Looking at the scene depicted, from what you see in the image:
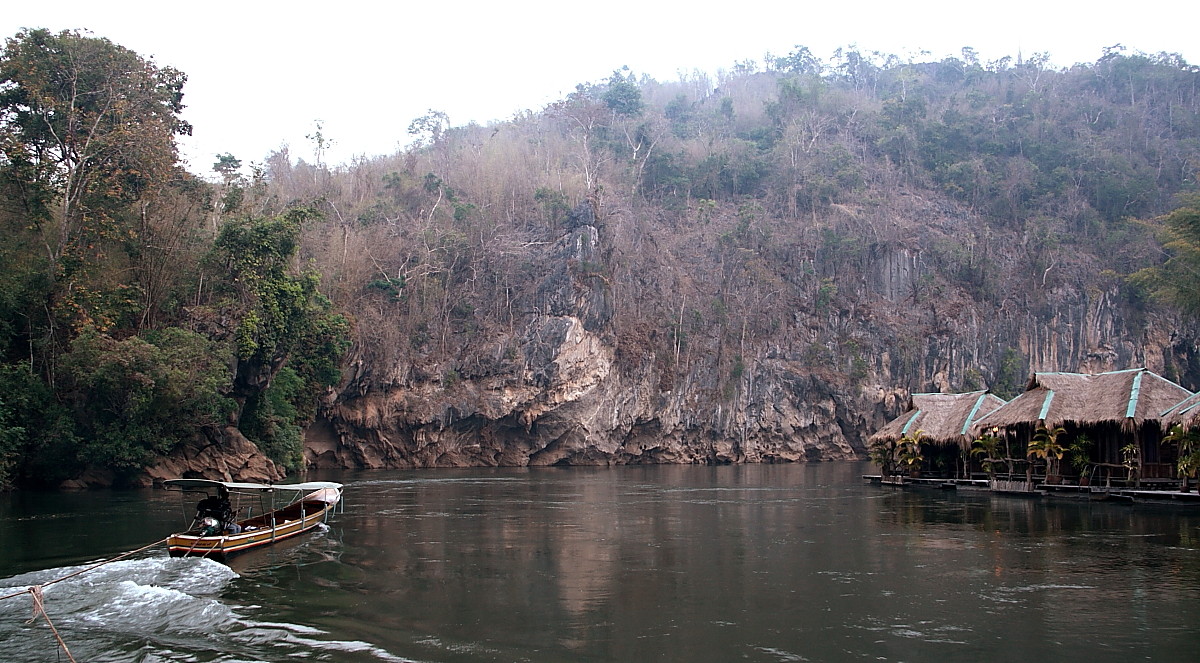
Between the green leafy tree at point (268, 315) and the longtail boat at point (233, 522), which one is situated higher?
the green leafy tree at point (268, 315)

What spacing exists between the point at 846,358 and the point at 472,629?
54.2 meters

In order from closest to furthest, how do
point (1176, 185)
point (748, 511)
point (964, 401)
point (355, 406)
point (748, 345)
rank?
point (748, 511), point (964, 401), point (355, 406), point (748, 345), point (1176, 185)

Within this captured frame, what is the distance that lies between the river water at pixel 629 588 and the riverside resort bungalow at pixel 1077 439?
2.17 m

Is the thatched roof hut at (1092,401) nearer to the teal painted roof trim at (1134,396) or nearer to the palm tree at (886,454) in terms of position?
the teal painted roof trim at (1134,396)

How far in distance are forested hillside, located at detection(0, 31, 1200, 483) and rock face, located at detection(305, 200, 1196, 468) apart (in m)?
0.20

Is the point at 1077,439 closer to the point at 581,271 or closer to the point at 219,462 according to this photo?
the point at 219,462

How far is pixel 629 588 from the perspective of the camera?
13.9 m

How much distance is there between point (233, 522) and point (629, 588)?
30.3 ft

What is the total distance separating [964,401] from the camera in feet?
117

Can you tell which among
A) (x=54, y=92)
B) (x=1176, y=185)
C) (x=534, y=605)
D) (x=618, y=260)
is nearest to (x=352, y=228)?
(x=618, y=260)

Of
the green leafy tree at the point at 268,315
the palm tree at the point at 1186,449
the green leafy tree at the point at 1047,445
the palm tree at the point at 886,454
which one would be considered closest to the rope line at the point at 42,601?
the green leafy tree at the point at 268,315

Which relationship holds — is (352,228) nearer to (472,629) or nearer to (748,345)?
(748,345)

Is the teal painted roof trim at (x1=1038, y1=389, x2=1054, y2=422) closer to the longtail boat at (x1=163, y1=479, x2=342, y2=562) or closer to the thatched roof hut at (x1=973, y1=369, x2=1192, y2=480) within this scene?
the thatched roof hut at (x1=973, y1=369, x2=1192, y2=480)

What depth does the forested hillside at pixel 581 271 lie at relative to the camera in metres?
32.4
